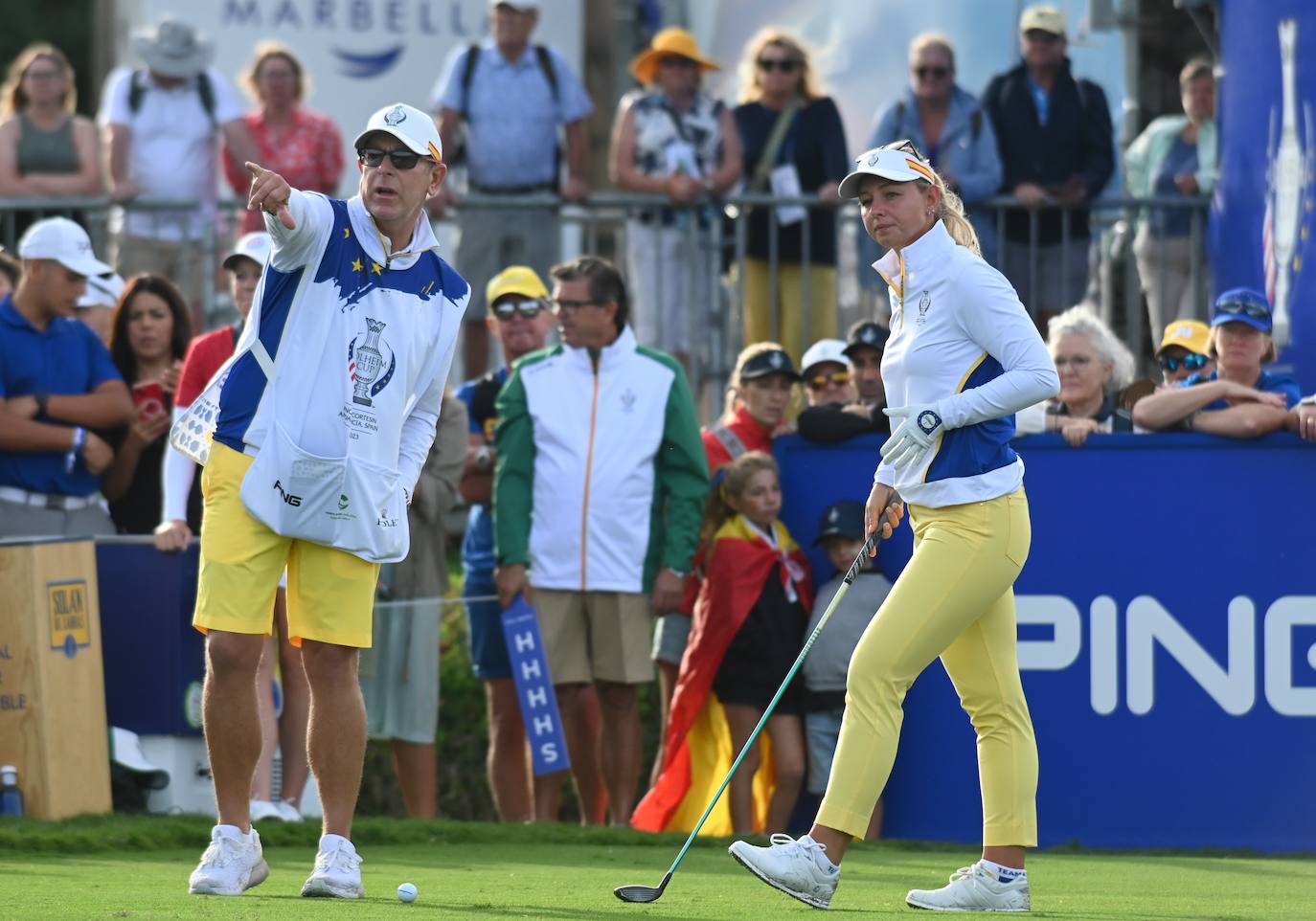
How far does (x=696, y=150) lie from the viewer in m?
13.1

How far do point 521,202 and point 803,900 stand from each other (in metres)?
6.99

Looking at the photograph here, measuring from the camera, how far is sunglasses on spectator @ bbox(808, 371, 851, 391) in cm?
1084

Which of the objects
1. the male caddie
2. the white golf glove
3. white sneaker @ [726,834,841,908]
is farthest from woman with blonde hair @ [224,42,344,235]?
white sneaker @ [726,834,841,908]

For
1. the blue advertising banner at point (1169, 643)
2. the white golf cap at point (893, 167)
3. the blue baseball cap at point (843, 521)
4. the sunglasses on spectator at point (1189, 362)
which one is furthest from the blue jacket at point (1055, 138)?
the white golf cap at point (893, 167)

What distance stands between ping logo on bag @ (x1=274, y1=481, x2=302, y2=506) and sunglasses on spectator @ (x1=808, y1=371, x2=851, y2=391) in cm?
445

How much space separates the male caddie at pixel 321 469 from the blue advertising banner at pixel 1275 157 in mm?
5540

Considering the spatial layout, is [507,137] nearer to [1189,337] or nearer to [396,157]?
[1189,337]

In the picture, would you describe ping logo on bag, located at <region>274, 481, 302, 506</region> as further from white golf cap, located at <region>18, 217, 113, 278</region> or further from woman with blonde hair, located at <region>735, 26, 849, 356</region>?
woman with blonde hair, located at <region>735, 26, 849, 356</region>

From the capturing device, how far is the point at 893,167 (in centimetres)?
693

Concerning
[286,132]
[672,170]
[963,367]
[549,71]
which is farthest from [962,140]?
[963,367]

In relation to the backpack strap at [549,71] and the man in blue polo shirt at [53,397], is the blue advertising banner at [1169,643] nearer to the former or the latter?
the man in blue polo shirt at [53,397]

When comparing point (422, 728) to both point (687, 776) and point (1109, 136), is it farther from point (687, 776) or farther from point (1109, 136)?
point (1109, 136)

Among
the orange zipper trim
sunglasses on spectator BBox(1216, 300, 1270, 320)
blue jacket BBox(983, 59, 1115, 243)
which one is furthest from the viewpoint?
blue jacket BBox(983, 59, 1115, 243)

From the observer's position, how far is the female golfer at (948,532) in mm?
Answer: 6785
